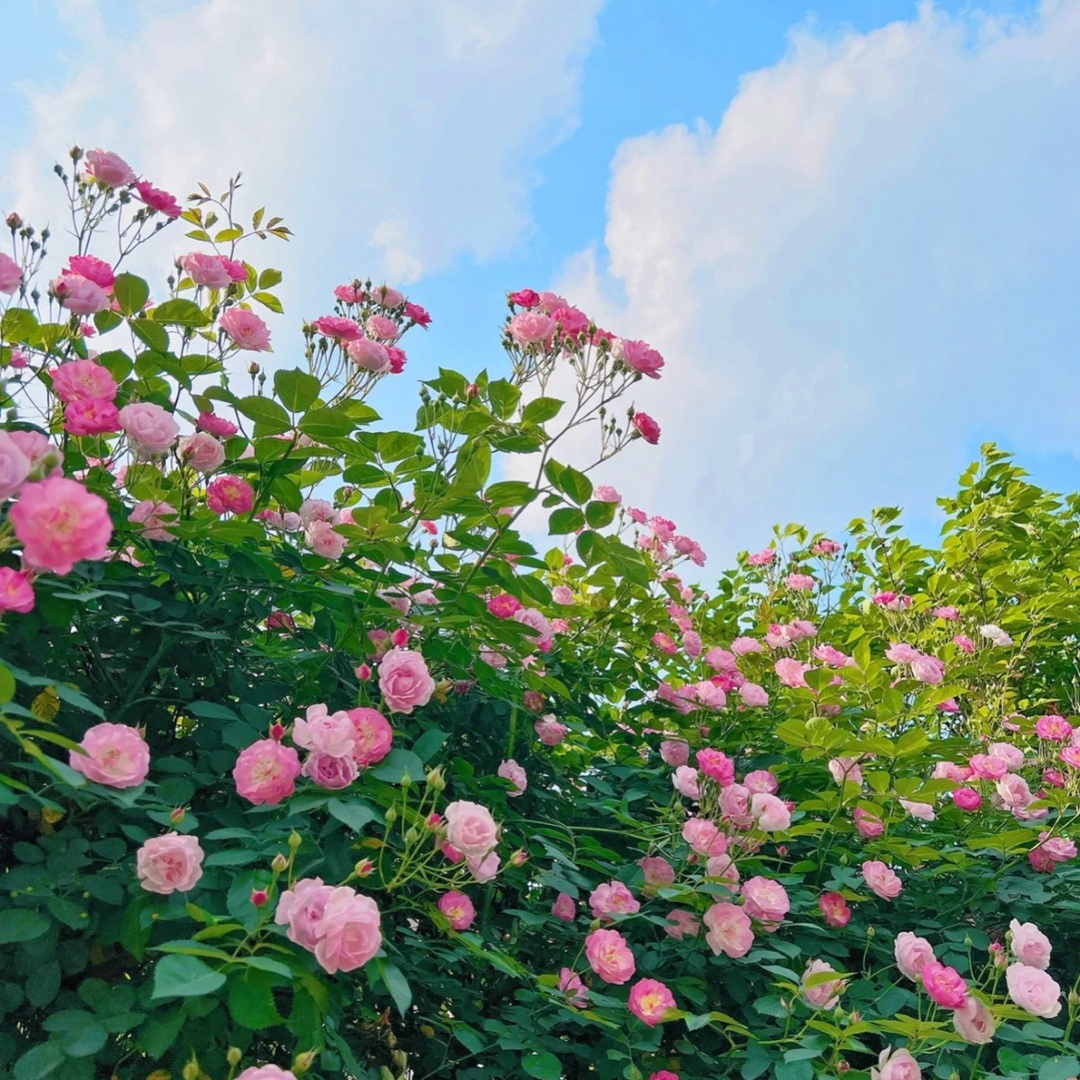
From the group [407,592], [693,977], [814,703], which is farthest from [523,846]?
[814,703]

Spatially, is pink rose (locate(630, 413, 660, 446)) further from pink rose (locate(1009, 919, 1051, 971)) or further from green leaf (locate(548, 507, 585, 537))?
pink rose (locate(1009, 919, 1051, 971))

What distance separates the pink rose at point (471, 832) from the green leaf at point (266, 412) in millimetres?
710

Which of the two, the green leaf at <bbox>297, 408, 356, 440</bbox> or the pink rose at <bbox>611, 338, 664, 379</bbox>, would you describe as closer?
the green leaf at <bbox>297, 408, 356, 440</bbox>

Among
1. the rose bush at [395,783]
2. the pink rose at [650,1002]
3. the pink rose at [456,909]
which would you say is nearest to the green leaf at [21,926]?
the rose bush at [395,783]

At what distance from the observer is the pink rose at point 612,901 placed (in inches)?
79.9

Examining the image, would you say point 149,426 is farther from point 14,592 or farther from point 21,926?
point 21,926


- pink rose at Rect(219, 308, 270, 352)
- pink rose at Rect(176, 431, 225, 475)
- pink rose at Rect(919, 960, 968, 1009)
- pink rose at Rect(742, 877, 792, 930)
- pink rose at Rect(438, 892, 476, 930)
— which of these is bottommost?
pink rose at Rect(438, 892, 476, 930)

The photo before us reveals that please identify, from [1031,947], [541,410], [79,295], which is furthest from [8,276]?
[1031,947]

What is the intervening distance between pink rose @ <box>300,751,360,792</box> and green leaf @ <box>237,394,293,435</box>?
58 cm

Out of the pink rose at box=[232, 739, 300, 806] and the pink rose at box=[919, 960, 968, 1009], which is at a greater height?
the pink rose at box=[919, 960, 968, 1009]

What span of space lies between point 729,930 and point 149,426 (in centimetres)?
147

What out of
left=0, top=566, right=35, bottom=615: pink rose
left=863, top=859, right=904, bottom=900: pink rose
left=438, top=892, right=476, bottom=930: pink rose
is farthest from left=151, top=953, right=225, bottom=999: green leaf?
left=863, top=859, right=904, bottom=900: pink rose

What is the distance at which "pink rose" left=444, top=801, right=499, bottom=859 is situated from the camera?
1.51m

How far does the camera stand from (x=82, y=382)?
1.67 m
